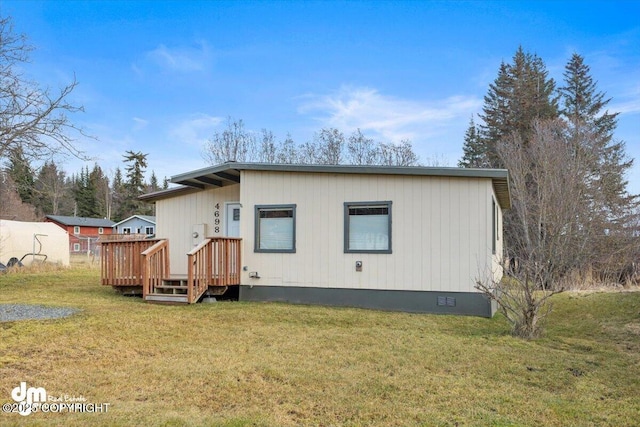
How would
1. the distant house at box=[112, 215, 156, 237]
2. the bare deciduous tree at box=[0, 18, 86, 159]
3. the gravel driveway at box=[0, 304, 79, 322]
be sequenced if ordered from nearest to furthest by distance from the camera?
the gravel driveway at box=[0, 304, 79, 322] < the bare deciduous tree at box=[0, 18, 86, 159] < the distant house at box=[112, 215, 156, 237]

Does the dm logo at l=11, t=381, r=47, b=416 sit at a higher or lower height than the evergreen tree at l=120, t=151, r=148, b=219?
lower

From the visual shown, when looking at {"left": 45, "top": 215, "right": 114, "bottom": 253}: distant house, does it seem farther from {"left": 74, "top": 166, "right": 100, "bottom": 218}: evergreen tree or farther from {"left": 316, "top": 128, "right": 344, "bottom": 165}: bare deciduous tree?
{"left": 316, "top": 128, "right": 344, "bottom": 165}: bare deciduous tree

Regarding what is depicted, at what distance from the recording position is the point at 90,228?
44406mm

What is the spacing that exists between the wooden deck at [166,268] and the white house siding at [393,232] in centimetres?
43

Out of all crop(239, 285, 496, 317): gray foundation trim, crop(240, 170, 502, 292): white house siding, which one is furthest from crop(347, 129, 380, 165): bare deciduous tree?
crop(239, 285, 496, 317): gray foundation trim

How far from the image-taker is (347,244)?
28.6 feet

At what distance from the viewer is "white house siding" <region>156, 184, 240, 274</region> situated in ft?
35.6

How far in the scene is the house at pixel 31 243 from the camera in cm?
1703

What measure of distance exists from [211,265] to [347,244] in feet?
9.02

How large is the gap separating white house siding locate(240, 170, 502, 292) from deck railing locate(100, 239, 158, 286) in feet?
7.95

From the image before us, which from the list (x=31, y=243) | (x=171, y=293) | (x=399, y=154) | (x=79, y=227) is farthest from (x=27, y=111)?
(x=79, y=227)

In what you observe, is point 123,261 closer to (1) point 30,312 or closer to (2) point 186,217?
(2) point 186,217

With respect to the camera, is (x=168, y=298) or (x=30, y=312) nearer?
(x=30, y=312)

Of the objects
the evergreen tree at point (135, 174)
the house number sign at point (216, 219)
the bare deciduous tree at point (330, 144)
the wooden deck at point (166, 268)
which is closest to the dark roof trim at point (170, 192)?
the house number sign at point (216, 219)
